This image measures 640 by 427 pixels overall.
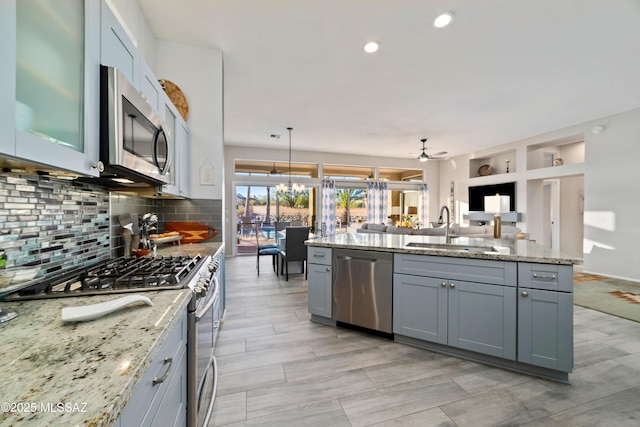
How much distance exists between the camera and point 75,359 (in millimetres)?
602

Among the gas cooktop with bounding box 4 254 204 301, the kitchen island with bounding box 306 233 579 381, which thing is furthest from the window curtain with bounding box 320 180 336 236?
the gas cooktop with bounding box 4 254 204 301

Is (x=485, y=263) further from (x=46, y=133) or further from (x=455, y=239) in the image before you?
(x=46, y=133)

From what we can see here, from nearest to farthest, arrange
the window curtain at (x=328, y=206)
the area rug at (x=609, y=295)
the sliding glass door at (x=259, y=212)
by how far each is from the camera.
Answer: the area rug at (x=609, y=295) < the sliding glass door at (x=259, y=212) < the window curtain at (x=328, y=206)

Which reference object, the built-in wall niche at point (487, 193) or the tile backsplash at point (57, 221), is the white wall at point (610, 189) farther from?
the tile backsplash at point (57, 221)

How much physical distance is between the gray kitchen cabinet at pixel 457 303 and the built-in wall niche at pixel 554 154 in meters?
5.71

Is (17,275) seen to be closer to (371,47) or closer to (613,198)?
(371,47)

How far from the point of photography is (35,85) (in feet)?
2.57

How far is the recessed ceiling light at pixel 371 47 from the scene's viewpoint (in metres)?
2.71

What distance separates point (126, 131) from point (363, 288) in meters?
2.12

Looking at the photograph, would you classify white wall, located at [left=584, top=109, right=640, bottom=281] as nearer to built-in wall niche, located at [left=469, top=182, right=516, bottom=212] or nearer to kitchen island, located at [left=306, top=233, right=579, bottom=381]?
built-in wall niche, located at [left=469, top=182, right=516, bottom=212]

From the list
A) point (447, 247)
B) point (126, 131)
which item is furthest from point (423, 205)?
point (126, 131)

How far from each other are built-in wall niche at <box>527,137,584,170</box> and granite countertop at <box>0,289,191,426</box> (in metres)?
7.73

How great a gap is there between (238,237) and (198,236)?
448 centimetres

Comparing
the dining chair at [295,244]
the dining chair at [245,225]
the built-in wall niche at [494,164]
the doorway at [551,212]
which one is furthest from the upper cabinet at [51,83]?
the doorway at [551,212]
